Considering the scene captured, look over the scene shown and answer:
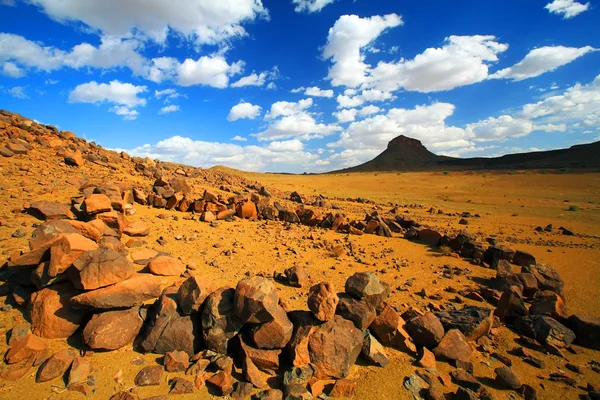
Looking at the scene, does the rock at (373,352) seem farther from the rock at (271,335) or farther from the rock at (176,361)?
the rock at (176,361)

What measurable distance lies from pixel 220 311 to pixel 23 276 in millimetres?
3597

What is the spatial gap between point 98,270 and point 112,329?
904mm

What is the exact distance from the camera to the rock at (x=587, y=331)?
16.7 feet

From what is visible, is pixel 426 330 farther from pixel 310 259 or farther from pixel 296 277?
pixel 310 259

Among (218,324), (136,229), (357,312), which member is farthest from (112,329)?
(136,229)

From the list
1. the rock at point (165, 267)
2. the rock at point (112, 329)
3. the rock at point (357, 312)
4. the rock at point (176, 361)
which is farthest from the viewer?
the rock at point (165, 267)

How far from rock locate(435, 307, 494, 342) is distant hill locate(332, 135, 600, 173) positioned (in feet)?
215

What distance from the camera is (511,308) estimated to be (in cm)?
580

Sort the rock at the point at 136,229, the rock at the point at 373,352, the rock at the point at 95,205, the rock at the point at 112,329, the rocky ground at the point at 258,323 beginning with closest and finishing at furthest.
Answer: the rocky ground at the point at 258,323, the rock at the point at 112,329, the rock at the point at 373,352, the rock at the point at 95,205, the rock at the point at 136,229

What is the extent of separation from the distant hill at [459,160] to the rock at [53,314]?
7056cm

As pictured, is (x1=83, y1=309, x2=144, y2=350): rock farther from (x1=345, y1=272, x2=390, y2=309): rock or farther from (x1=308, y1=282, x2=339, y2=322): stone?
(x1=345, y1=272, x2=390, y2=309): rock

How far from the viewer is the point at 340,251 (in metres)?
8.59

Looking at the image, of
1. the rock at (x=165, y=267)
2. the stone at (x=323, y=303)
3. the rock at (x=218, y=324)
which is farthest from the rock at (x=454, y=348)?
the rock at (x=165, y=267)

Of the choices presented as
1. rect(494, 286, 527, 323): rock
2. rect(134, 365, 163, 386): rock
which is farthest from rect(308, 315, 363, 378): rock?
rect(494, 286, 527, 323): rock
